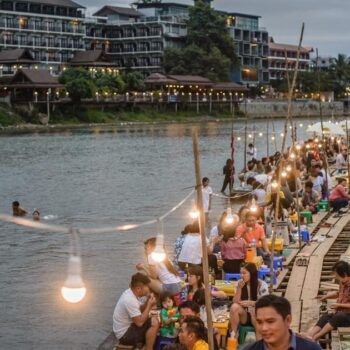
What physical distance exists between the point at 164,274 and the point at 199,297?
1.31 m

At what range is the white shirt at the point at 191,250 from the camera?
11719 mm

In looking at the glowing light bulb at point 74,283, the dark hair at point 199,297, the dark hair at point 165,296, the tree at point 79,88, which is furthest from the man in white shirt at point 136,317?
the tree at point 79,88

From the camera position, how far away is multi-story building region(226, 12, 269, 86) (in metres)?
127

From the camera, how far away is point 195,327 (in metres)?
7.79

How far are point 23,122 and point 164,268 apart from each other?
69618 millimetres

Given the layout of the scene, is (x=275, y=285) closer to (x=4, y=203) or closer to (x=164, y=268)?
(x=164, y=268)

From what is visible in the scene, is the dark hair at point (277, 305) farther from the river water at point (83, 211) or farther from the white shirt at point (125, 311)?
the white shirt at point (125, 311)

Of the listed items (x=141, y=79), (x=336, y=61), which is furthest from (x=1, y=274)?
(x=336, y=61)

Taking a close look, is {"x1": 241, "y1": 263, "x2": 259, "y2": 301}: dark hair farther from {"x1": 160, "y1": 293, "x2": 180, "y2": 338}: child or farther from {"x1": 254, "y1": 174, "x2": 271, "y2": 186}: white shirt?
{"x1": 254, "y1": 174, "x2": 271, "y2": 186}: white shirt

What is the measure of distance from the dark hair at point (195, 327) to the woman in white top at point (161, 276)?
2698 millimetres

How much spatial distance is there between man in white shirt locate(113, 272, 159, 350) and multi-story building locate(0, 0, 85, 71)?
306 feet

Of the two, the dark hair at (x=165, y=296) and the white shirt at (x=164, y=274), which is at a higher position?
the white shirt at (x=164, y=274)

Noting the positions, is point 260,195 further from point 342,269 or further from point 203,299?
point 342,269

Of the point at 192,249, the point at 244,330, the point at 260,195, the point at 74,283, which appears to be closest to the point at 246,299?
the point at 244,330
